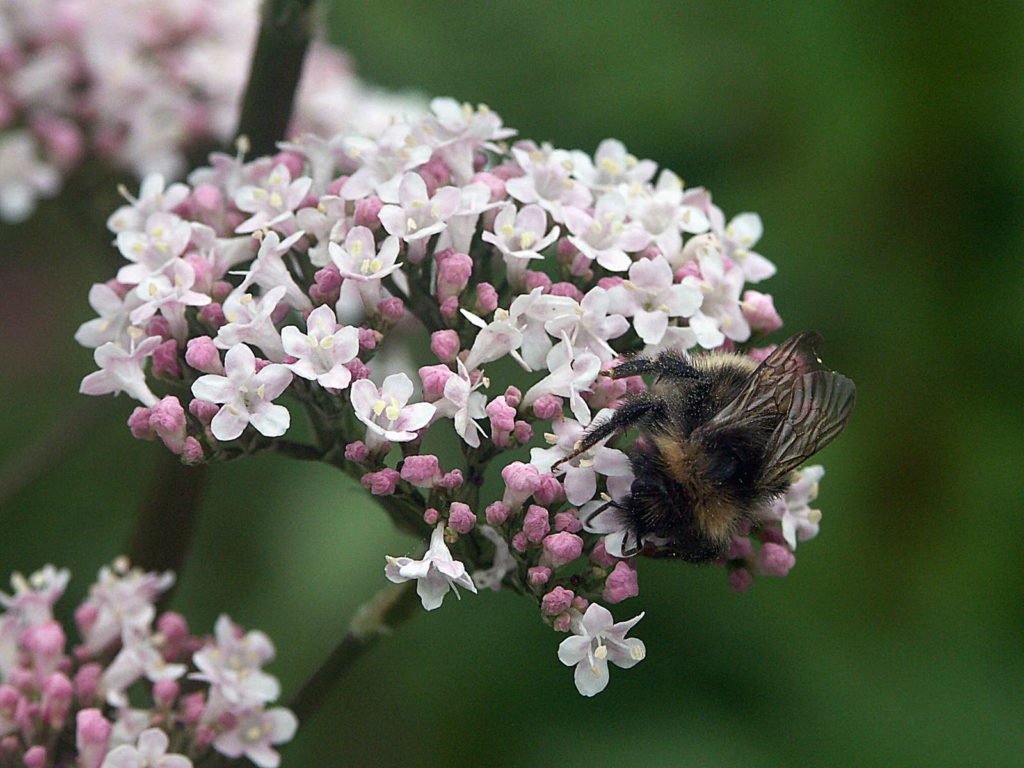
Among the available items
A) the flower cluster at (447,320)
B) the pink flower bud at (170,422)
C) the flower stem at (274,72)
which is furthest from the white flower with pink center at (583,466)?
the flower stem at (274,72)

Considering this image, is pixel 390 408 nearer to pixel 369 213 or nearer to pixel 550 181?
pixel 369 213

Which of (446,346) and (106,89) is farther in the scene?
(106,89)

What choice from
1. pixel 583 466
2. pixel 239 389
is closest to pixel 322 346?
pixel 239 389

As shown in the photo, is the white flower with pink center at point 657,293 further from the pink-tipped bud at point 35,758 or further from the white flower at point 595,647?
the pink-tipped bud at point 35,758

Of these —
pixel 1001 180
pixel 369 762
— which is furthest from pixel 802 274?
pixel 369 762

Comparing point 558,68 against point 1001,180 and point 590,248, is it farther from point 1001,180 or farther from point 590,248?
point 590,248
